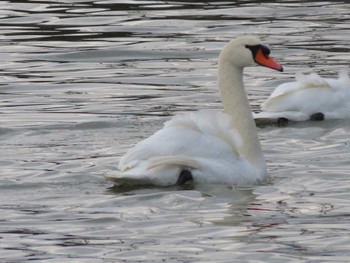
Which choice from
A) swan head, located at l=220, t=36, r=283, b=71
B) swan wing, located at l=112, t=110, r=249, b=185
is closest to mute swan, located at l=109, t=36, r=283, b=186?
swan wing, located at l=112, t=110, r=249, b=185

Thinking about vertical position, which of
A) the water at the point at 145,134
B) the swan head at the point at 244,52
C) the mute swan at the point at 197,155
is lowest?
the water at the point at 145,134

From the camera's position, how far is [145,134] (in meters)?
13.7

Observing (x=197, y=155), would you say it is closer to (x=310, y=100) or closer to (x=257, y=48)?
(x=257, y=48)

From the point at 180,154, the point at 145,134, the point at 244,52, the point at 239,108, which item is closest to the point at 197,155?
the point at 180,154

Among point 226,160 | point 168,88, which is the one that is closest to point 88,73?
point 168,88

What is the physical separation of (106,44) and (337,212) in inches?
408

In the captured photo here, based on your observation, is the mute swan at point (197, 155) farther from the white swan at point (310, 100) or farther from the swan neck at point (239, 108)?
the white swan at point (310, 100)

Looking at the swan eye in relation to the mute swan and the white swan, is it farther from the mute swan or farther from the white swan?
the white swan

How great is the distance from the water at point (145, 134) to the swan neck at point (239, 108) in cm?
32

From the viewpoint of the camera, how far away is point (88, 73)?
18.1 meters

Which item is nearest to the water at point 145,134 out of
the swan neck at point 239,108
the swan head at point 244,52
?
the swan neck at point 239,108

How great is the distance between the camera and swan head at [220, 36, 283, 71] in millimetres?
11977

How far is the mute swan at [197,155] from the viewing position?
1114cm

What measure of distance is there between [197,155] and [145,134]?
251 centimetres
